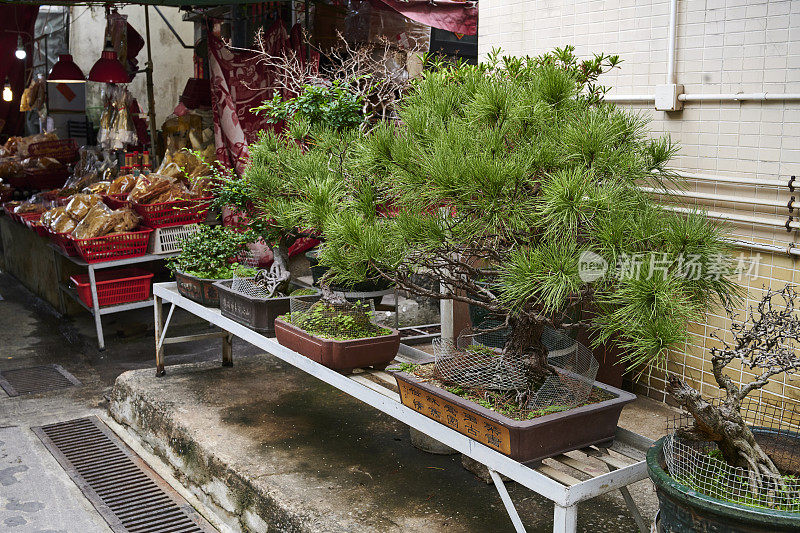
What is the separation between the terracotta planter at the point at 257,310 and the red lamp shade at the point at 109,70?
4659 mm

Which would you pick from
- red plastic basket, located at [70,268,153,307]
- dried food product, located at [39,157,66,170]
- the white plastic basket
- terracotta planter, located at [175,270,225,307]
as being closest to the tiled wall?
terracotta planter, located at [175,270,225,307]

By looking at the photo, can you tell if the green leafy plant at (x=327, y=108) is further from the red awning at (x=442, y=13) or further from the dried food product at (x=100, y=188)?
the dried food product at (x=100, y=188)

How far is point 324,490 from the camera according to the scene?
137 inches

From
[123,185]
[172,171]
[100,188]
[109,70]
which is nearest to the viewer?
[123,185]

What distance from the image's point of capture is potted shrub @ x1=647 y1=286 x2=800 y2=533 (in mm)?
2053

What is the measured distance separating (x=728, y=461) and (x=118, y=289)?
17.6 feet

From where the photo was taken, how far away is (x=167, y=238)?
6500 millimetres

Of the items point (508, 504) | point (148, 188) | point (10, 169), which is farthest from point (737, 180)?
point (10, 169)

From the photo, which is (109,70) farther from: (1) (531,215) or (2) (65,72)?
(1) (531,215)

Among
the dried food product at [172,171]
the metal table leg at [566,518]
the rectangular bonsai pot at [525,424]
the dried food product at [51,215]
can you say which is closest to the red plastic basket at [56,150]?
the dried food product at [51,215]

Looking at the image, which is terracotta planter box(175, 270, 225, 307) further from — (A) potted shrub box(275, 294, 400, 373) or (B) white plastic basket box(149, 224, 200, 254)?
(B) white plastic basket box(149, 224, 200, 254)

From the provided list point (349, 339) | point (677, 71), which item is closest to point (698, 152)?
point (677, 71)

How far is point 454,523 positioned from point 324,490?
630 millimetres

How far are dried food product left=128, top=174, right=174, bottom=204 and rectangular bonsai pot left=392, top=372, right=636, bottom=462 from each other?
4.23 m
